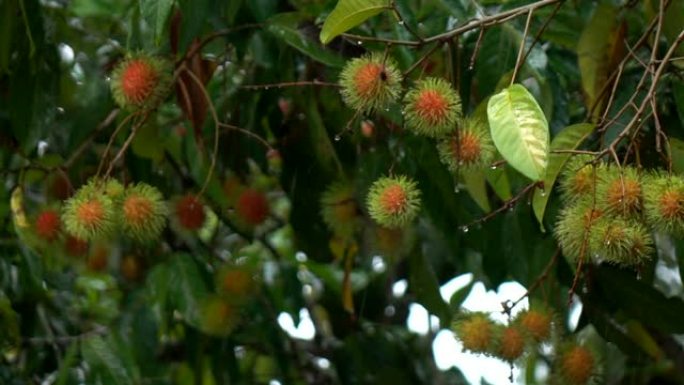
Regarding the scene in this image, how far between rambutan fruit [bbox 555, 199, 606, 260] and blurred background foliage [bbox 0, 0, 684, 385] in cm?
20

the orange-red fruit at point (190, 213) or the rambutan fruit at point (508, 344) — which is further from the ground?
the rambutan fruit at point (508, 344)

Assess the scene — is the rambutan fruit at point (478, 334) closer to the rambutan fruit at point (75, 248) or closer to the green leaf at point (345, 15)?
the green leaf at point (345, 15)

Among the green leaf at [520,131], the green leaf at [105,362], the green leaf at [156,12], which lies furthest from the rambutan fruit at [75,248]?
the green leaf at [520,131]

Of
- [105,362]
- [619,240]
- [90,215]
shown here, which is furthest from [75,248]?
[619,240]

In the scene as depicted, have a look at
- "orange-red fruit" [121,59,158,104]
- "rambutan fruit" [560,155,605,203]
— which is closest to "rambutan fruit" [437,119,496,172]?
"rambutan fruit" [560,155,605,203]

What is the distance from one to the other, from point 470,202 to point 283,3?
0.42 m

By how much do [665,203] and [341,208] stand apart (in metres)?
0.83

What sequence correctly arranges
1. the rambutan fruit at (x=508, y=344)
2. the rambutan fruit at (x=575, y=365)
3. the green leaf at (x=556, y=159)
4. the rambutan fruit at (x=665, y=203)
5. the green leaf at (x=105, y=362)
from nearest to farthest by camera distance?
1. the rambutan fruit at (x=665, y=203)
2. the green leaf at (x=556, y=159)
3. the rambutan fruit at (x=508, y=344)
4. the rambutan fruit at (x=575, y=365)
5. the green leaf at (x=105, y=362)

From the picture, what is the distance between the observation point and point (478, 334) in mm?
1844

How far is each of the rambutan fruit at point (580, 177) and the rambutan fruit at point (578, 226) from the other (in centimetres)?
1

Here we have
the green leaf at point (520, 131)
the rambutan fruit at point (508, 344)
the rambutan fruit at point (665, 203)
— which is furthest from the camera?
the rambutan fruit at point (508, 344)

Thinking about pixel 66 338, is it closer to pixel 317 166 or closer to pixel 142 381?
pixel 142 381

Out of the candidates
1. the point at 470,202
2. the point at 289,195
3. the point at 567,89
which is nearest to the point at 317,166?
the point at 289,195

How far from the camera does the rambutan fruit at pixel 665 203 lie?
1564 mm
